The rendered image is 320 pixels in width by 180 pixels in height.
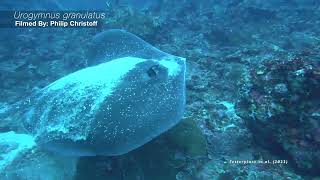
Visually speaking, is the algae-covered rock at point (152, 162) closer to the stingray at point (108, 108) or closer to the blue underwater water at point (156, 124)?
the blue underwater water at point (156, 124)

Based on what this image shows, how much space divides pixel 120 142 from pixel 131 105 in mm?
587

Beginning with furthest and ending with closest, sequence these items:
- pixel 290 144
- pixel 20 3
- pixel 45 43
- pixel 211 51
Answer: pixel 20 3, pixel 45 43, pixel 211 51, pixel 290 144

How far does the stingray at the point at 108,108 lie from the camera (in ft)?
13.7

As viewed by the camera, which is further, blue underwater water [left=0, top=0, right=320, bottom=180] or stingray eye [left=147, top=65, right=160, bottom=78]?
stingray eye [left=147, top=65, right=160, bottom=78]

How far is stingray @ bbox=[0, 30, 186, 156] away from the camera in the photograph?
416 cm

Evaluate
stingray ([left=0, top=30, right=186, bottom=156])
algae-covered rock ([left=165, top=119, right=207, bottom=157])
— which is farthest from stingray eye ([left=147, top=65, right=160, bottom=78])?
algae-covered rock ([left=165, top=119, right=207, bottom=157])

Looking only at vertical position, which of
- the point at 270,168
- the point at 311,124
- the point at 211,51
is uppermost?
the point at 211,51

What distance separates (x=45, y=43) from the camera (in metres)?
14.2

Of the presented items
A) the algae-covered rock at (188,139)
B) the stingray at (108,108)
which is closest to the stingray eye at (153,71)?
the stingray at (108,108)

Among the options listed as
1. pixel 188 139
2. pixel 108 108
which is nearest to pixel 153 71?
pixel 108 108

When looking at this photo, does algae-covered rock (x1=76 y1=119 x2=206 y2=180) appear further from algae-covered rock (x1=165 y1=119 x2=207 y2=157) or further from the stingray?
the stingray

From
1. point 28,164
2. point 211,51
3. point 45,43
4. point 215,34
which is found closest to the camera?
point 28,164

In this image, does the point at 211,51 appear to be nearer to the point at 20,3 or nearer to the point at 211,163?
the point at 211,163

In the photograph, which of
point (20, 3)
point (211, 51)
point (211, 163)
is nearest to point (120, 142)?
point (211, 163)
